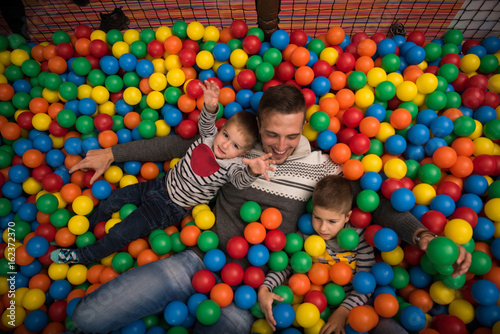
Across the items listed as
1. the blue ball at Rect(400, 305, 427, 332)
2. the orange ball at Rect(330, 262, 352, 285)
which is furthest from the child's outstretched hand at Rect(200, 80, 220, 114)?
the blue ball at Rect(400, 305, 427, 332)

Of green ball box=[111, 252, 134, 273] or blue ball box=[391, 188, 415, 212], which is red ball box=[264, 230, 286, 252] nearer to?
blue ball box=[391, 188, 415, 212]

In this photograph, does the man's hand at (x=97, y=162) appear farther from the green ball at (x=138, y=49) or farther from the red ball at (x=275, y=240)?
the red ball at (x=275, y=240)

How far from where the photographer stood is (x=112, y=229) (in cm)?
175

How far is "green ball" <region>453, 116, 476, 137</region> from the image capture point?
170cm

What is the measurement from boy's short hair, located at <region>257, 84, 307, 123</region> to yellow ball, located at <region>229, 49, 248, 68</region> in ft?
1.83

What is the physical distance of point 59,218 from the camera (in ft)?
6.09

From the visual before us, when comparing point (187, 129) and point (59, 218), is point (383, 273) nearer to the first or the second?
point (187, 129)

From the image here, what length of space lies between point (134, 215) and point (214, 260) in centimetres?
53

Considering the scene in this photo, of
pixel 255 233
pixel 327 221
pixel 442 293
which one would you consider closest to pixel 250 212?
pixel 255 233

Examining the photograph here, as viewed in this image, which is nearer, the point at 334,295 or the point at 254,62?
the point at 334,295

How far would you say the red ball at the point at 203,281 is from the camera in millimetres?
1540

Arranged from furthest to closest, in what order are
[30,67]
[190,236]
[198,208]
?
1. [30,67]
2. [198,208]
3. [190,236]

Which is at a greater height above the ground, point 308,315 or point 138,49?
point 138,49

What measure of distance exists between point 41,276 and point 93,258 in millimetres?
Answer: 327
